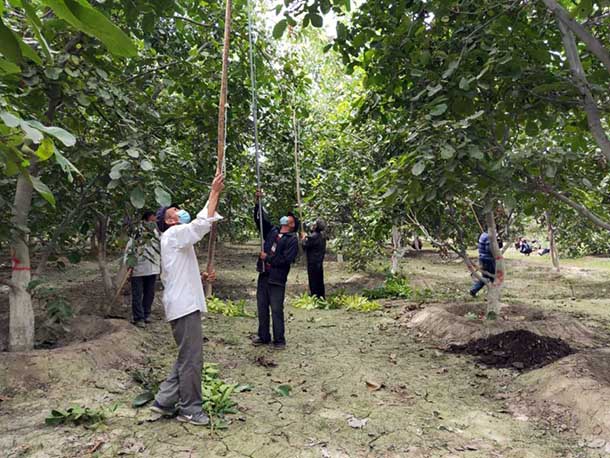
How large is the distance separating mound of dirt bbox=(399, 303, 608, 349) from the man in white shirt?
12.8ft

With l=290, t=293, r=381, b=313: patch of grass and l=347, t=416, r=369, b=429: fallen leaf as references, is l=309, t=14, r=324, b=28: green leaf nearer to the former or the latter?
l=347, t=416, r=369, b=429: fallen leaf

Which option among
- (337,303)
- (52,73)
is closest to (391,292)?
(337,303)

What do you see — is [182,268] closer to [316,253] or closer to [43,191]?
[43,191]

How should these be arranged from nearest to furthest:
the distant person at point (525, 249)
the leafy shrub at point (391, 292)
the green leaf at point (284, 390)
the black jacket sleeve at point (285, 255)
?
the green leaf at point (284, 390) → the black jacket sleeve at point (285, 255) → the leafy shrub at point (391, 292) → the distant person at point (525, 249)

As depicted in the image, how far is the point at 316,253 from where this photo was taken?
33.9 feet

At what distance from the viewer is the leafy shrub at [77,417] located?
3656 millimetres

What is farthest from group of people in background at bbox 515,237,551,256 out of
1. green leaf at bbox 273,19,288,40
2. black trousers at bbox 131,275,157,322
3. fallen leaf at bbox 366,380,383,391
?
green leaf at bbox 273,19,288,40

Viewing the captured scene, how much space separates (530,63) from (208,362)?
4.62 metres

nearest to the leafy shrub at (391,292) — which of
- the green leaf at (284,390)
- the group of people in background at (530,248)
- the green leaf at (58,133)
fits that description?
the green leaf at (284,390)

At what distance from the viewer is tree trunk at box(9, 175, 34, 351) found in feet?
16.3

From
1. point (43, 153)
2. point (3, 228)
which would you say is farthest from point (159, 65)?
point (43, 153)

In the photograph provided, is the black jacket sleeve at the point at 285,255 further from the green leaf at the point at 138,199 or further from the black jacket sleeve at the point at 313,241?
the black jacket sleeve at the point at 313,241

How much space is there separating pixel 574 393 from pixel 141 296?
5.78 meters

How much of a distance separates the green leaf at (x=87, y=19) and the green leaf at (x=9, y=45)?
169mm
